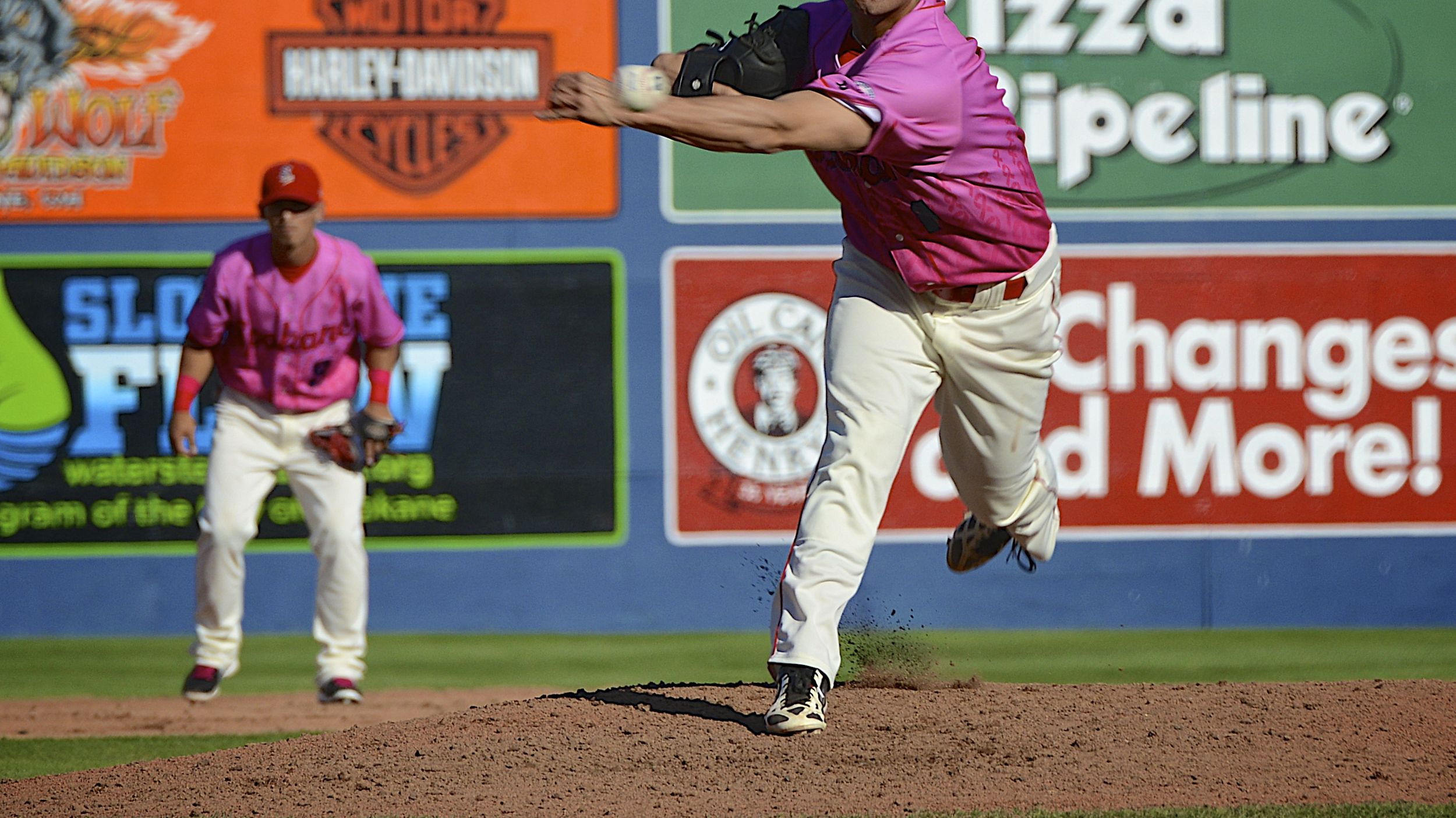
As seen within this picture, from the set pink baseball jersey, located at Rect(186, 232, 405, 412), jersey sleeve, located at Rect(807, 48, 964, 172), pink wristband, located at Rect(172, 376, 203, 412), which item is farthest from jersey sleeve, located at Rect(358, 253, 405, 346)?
jersey sleeve, located at Rect(807, 48, 964, 172)

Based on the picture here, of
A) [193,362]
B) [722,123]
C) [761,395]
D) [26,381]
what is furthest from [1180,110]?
[26,381]

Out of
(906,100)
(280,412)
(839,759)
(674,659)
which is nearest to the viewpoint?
(906,100)

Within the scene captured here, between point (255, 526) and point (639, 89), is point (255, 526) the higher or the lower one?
the lower one

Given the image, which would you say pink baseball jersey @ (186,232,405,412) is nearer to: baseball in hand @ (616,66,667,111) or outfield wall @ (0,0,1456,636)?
outfield wall @ (0,0,1456,636)

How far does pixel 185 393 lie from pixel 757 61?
308 centimetres

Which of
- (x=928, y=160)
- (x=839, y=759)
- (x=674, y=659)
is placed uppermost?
(x=928, y=160)

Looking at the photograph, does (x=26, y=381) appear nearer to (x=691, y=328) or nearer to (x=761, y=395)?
(x=691, y=328)

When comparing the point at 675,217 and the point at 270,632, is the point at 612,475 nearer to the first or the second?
the point at 675,217

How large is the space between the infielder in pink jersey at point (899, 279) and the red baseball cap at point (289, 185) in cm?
244

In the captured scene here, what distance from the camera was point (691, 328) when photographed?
696cm

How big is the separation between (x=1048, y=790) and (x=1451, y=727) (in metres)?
1.25

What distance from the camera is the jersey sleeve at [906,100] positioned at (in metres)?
2.94

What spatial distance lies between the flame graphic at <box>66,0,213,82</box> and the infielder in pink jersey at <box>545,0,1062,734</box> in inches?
167

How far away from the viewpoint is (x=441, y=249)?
6871 mm
